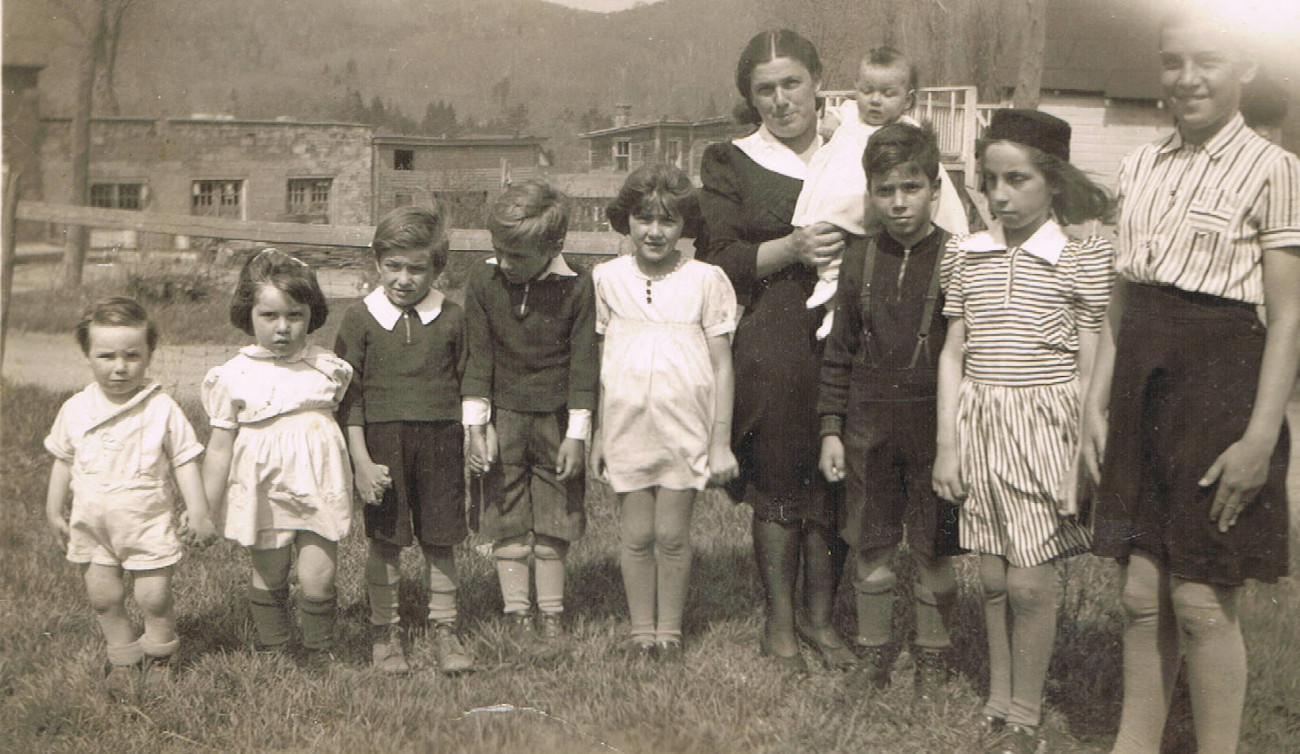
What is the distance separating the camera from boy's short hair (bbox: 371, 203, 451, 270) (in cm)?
337

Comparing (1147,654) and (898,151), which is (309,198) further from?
(1147,654)

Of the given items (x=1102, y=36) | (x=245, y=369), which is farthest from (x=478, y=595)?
(x=1102, y=36)

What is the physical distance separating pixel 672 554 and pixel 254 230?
3.94m

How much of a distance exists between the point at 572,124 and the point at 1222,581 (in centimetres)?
412

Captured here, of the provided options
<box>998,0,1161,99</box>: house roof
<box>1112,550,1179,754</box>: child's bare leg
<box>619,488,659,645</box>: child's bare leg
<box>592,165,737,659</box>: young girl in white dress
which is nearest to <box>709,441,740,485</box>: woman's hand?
<box>592,165,737,659</box>: young girl in white dress

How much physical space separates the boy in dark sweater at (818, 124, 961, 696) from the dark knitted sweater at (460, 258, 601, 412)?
2.68ft

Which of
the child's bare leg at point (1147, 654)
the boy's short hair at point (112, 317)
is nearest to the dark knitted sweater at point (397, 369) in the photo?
the boy's short hair at point (112, 317)

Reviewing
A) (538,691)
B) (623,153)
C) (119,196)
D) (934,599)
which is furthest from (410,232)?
(119,196)

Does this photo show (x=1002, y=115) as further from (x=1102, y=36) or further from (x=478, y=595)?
(x=478, y=595)

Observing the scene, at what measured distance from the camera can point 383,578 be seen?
141 inches

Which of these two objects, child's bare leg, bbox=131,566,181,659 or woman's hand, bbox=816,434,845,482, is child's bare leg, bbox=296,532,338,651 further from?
woman's hand, bbox=816,434,845,482

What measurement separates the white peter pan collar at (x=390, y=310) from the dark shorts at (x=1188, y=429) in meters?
2.10

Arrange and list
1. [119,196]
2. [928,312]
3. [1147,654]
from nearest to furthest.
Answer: [1147,654]
[928,312]
[119,196]

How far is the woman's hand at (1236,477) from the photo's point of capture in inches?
98.9
